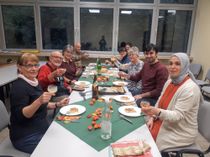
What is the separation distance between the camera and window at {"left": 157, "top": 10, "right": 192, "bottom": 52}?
4.91 meters

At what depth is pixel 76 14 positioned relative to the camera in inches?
191

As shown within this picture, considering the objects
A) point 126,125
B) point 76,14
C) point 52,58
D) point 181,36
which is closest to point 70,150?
point 126,125

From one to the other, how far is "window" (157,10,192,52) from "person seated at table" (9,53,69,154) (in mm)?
4327

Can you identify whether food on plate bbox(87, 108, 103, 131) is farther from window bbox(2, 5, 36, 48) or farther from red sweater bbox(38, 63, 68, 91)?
window bbox(2, 5, 36, 48)

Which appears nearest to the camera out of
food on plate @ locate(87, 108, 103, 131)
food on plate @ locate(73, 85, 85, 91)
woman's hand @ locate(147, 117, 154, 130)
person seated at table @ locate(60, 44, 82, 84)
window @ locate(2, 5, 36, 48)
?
food on plate @ locate(87, 108, 103, 131)

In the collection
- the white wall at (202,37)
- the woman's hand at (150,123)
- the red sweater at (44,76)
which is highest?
the white wall at (202,37)

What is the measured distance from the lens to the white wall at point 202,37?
4156mm

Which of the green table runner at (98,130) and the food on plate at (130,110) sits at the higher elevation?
the food on plate at (130,110)

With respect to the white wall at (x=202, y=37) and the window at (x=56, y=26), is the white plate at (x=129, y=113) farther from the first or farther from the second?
the window at (x=56, y=26)

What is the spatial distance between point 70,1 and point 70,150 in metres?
4.47

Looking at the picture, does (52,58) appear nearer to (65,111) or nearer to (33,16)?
(65,111)

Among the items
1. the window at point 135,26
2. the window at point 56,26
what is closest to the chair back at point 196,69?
the window at point 135,26

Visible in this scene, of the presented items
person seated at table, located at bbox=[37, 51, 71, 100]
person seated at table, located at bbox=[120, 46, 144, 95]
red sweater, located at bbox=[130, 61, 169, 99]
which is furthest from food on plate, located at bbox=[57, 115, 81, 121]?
person seated at table, located at bbox=[120, 46, 144, 95]

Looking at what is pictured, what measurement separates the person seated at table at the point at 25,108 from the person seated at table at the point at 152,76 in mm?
1350
